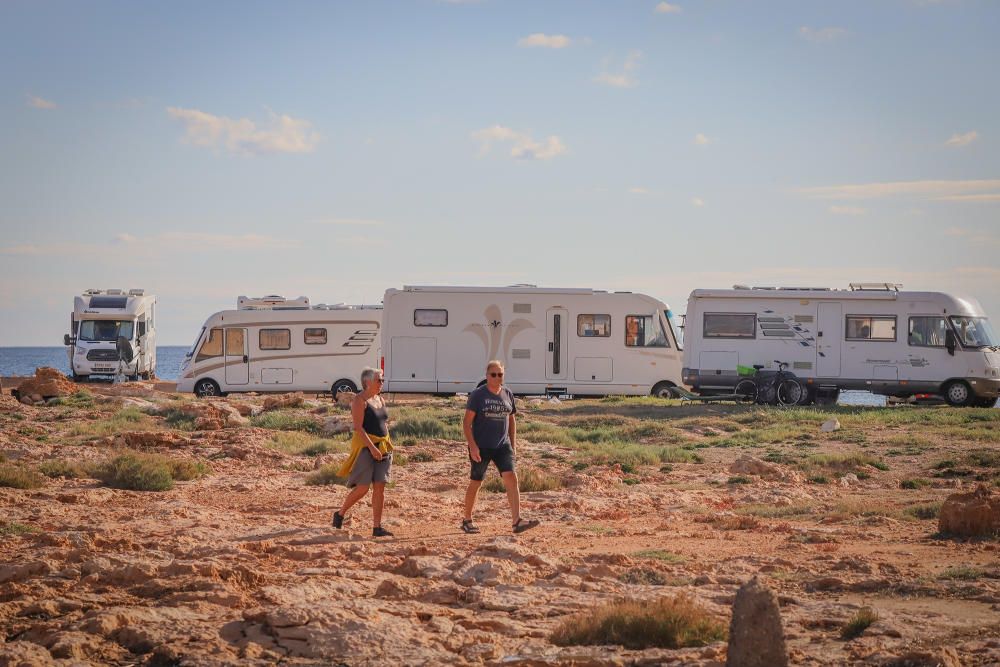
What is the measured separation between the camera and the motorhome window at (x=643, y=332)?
95.5ft

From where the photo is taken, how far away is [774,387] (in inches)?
1080

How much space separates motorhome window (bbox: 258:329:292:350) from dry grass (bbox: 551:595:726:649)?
79.5 feet

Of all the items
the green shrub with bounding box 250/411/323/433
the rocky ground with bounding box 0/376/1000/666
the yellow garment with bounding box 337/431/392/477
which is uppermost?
the yellow garment with bounding box 337/431/392/477

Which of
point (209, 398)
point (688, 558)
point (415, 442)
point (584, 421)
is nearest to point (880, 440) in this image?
point (584, 421)

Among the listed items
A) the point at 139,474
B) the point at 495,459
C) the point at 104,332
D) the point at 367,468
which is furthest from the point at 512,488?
the point at 104,332

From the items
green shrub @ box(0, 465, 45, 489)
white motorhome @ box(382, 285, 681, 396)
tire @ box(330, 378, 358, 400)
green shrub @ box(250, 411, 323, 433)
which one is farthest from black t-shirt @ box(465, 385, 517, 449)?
tire @ box(330, 378, 358, 400)

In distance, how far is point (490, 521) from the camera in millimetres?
12945

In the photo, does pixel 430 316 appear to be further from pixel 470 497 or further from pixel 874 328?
pixel 470 497

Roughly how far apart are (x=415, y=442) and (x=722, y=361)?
10.3 meters

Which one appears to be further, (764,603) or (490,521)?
(490,521)

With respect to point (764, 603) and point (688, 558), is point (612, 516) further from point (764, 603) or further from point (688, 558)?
point (764, 603)

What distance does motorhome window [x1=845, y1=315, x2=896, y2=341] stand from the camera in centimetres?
2733

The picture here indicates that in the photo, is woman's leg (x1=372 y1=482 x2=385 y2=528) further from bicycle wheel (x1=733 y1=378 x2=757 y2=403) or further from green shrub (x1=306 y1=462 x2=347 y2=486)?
bicycle wheel (x1=733 y1=378 x2=757 y2=403)

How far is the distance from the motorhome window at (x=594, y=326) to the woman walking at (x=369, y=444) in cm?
1793
